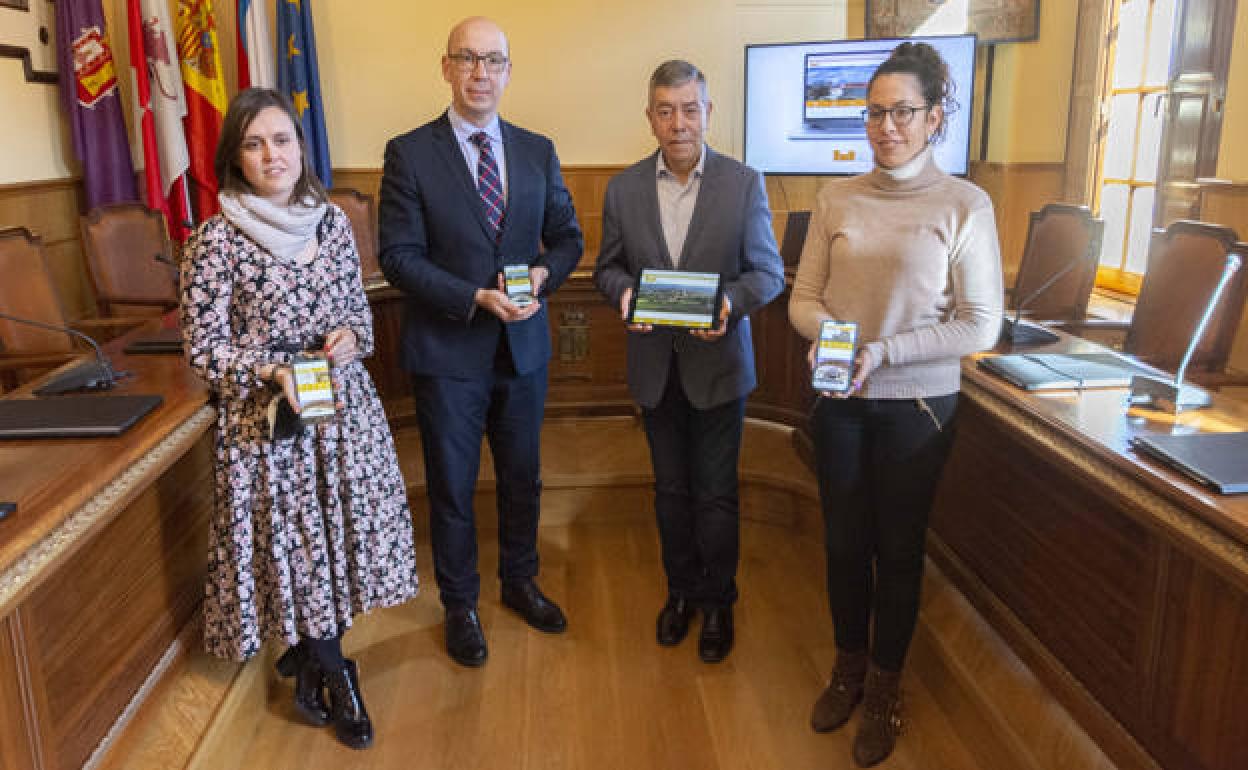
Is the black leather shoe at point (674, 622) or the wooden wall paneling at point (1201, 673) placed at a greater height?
the wooden wall paneling at point (1201, 673)

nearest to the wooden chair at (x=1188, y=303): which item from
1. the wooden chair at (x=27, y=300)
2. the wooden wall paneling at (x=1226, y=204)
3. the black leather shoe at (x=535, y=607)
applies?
the wooden wall paneling at (x=1226, y=204)

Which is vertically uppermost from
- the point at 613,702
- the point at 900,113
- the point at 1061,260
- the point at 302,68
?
the point at 302,68

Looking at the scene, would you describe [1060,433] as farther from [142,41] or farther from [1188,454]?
[142,41]

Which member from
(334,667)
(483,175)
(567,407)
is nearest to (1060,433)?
(483,175)

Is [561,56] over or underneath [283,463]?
over

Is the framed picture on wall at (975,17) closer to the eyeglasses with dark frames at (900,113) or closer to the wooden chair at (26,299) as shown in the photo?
the eyeglasses with dark frames at (900,113)

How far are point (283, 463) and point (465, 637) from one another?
824 mm

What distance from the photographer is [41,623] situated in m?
1.51

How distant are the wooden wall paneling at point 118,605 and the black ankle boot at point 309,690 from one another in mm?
275

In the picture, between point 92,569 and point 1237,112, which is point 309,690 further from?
point 1237,112

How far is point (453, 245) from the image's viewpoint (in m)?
2.25

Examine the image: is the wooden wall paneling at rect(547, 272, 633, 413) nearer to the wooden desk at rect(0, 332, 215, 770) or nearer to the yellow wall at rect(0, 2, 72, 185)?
the wooden desk at rect(0, 332, 215, 770)

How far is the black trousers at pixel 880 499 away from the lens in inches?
72.4

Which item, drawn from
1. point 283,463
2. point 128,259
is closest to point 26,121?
point 128,259
